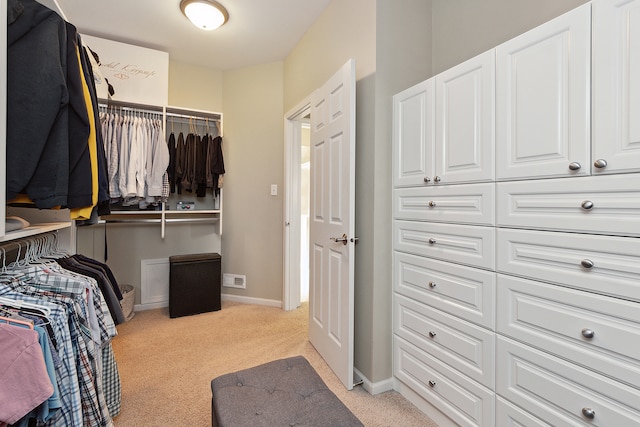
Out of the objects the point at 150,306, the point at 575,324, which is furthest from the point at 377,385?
the point at 150,306

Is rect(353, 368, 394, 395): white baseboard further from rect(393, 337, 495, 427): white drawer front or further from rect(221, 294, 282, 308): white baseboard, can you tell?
rect(221, 294, 282, 308): white baseboard

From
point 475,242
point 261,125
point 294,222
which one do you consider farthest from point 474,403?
point 261,125

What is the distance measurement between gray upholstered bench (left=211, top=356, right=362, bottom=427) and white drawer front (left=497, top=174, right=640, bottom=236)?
102 cm

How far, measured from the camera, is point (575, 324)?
105 cm

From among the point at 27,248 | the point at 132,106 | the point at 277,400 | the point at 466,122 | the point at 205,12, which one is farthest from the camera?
the point at 132,106

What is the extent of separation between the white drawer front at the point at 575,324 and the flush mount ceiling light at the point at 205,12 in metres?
2.73

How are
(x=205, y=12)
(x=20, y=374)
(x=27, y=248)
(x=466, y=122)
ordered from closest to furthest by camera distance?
(x=20, y=374) < (x=466, y=122) < (x=27, y=248) < (x=205, y=12)

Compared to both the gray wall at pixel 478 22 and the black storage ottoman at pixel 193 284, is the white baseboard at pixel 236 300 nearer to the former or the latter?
the black storage ottoman at pixel 193 284

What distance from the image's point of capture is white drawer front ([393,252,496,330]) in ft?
4.44

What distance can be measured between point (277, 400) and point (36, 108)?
139 cm

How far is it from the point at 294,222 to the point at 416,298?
5.86 ft

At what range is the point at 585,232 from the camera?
104 centimetres

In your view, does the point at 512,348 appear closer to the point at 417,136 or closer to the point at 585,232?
the point at 585,232

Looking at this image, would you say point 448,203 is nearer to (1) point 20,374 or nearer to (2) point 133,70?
(1) point 20,374
